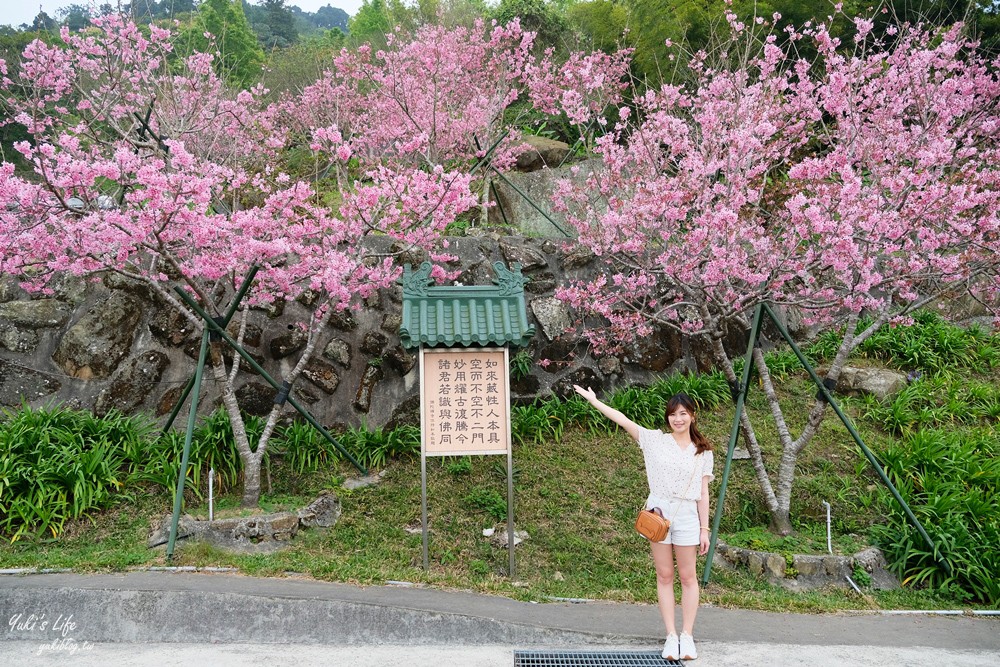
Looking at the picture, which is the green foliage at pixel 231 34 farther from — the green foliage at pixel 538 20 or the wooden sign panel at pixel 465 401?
the wooden sign panel at pixel 465 401

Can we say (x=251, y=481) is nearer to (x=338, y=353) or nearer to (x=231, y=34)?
(x=338, y=353)

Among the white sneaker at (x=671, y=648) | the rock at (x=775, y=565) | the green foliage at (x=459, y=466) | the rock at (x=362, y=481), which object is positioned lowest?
the white sneaker at (x=671, y=648)

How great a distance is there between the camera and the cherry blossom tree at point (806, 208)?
17.7 ft

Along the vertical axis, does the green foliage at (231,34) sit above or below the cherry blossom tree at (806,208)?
above

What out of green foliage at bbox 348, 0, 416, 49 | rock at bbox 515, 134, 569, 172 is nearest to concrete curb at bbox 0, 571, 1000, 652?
rock at bbox 515, 134, 569, 172

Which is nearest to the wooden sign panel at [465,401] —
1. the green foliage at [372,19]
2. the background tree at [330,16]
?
the green foliage at [372,19]

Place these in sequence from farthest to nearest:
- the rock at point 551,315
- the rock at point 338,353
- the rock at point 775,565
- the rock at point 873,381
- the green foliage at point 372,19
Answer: the green foliage at point 372,19 < the rock at point 551,315 < the rock at point 873,381 < the rock at point 338,353 < the rock at point 775,565

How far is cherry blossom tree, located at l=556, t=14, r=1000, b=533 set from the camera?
540 cm

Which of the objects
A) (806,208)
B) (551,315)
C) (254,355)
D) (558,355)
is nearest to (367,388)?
(254,355)

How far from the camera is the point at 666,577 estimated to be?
149 inches

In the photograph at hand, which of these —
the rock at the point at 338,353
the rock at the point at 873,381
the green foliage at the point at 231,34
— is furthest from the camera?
the green foliage at the point at 231,34

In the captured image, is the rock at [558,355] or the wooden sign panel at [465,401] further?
the rock at [558,355]

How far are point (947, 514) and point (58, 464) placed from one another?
25.5ft

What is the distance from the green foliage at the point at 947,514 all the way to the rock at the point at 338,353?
5.63m
